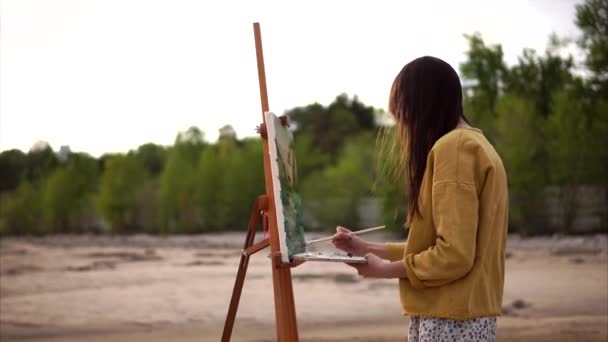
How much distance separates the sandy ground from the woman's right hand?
2.72 metres

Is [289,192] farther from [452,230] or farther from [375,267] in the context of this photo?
[452,230]

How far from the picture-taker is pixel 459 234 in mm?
1371

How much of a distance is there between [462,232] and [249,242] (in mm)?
1058

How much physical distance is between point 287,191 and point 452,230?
838mm

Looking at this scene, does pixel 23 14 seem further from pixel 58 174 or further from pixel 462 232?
pixel 462 232

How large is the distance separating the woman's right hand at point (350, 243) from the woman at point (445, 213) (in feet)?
0.92

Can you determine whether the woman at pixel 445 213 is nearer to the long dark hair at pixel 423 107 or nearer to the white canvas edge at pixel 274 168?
the long dark hair at pixel 423 107

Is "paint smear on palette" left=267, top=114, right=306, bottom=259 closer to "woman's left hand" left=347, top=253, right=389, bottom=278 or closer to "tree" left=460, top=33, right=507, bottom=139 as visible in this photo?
"woman's left hand" left=347, top=253, right=389, bottom=278

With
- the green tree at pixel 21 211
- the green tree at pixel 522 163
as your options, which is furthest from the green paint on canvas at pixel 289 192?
the green tree at pixel 522 163

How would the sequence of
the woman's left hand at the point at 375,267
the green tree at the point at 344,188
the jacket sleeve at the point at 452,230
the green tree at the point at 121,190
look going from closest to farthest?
the jacket sleeve at the point at 452,230 → the woman's left hand at the point at 375,267 → the green tree at the point at 121,190 → the green tree at the point at 344,188

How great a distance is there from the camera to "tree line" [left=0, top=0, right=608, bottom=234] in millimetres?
9938

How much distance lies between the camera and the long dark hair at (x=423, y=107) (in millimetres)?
1472

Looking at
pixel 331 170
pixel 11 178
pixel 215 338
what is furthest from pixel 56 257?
pixel 331 170

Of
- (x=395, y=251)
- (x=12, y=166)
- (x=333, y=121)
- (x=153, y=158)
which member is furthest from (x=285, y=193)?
(x=333, y=121)
